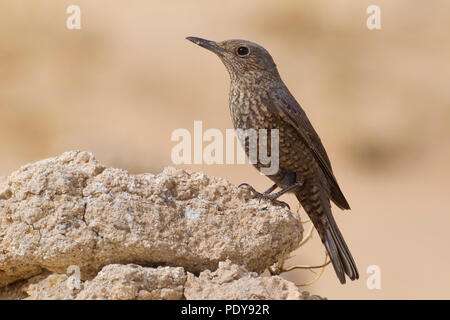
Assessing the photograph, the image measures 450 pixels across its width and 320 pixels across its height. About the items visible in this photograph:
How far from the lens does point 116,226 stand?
3.75 meters

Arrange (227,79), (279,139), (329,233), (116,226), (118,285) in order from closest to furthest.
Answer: (118,285)
(116,226)
(279,139)
(329,233)
(227,79)

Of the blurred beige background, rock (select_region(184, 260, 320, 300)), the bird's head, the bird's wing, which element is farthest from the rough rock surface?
the blurred beige background

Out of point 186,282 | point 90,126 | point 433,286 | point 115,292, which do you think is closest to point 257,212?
point 186,282

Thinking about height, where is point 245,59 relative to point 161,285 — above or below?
above

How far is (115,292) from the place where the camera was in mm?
3406

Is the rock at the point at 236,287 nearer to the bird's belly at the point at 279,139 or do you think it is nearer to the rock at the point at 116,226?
the rock at the point at 116,226

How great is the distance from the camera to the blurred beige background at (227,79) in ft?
40.1

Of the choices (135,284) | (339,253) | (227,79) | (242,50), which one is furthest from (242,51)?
(227,79)

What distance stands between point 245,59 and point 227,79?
335 inches

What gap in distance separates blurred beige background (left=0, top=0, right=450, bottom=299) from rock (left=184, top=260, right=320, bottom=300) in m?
7.34

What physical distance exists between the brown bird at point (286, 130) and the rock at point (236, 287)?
145 centimetres

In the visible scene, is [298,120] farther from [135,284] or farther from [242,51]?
[135,284]

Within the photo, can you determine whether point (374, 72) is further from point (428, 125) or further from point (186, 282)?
point (186, 282)

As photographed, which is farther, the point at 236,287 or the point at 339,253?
the point at 339,253
